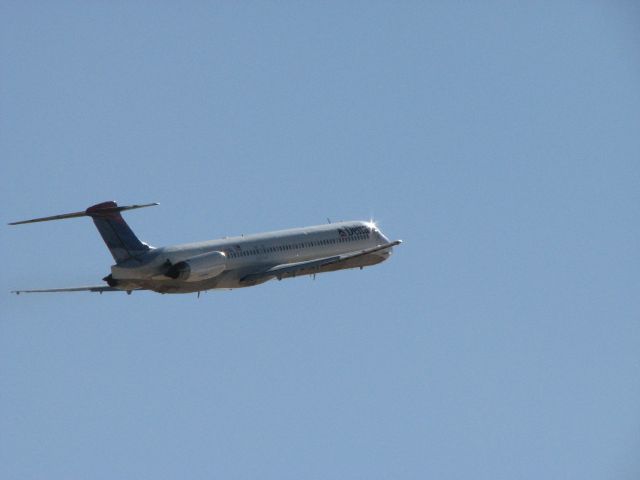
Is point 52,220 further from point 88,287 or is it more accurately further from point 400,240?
point 400,240

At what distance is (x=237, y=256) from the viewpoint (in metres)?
116

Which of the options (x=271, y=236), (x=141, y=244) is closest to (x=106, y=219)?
(x=141, y=244)

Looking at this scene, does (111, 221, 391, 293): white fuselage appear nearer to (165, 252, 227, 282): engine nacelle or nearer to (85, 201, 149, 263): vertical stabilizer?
(165, 252, 227, 282): engine nacelle

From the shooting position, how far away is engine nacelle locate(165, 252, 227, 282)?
4414 inches

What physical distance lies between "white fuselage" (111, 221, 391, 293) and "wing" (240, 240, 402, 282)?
0.42m

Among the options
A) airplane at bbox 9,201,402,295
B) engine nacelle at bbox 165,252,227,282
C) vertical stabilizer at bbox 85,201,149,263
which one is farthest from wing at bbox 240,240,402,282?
vertical stabilizer at bbox 85,201,149,263

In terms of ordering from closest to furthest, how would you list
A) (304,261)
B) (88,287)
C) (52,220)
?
1. (52,220)
2. (88,287)
3. (304,261)

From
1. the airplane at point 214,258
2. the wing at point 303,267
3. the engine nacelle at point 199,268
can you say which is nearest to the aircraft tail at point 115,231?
the airplane at point 214,258

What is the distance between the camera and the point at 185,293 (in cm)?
11362

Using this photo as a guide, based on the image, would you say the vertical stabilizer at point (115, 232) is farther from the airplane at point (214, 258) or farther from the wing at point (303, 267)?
the wing at point (303, 267)

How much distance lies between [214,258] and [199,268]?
1501 millimetres

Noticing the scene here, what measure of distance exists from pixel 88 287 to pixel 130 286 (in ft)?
11.4

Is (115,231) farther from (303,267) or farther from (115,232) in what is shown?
(303,267)

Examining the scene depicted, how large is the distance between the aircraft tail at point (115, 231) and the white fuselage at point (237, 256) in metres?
0.55
